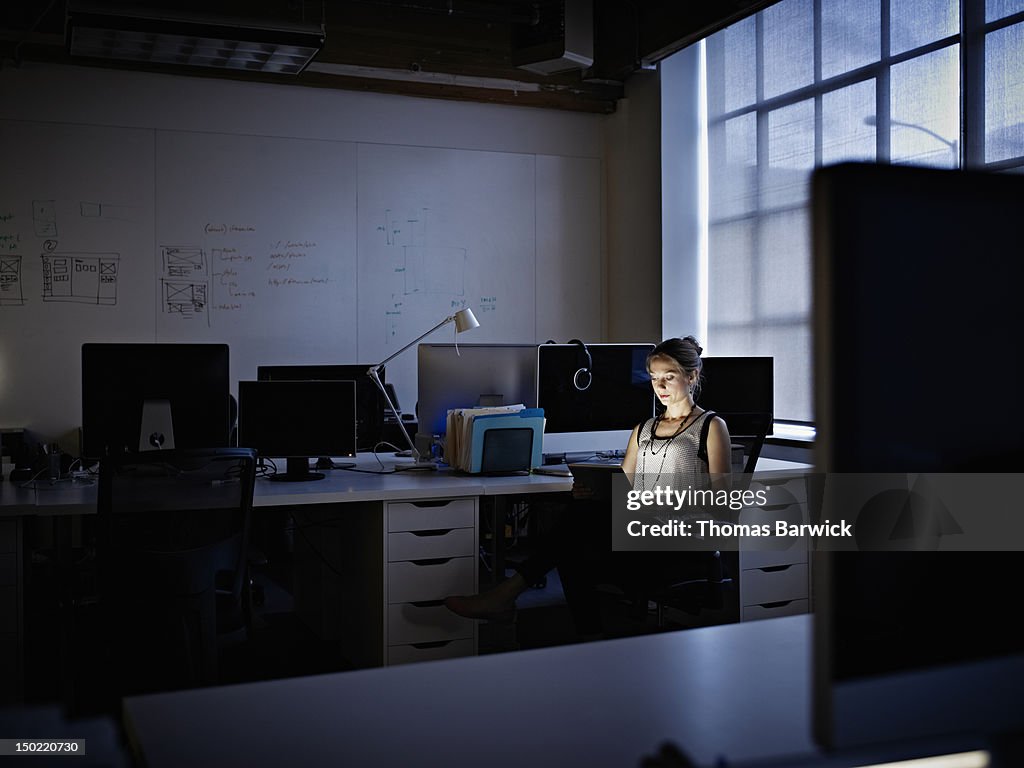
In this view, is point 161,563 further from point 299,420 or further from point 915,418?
point 915,418

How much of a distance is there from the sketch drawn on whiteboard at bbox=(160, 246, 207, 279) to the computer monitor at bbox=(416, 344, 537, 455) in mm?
2248

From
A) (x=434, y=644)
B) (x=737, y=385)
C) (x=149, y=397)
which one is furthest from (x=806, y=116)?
(x=149, y=397)

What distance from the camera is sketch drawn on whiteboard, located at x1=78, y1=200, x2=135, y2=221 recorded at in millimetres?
5430

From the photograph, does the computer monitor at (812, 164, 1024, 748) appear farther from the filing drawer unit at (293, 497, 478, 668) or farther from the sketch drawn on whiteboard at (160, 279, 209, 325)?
the sketch drawn on whiteboard at (160, 279, 209, 325)

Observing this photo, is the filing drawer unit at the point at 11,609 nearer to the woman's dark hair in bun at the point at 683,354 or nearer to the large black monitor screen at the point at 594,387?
the large black monitor screen at the point at 594,387

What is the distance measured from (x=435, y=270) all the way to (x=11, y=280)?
2.46 m

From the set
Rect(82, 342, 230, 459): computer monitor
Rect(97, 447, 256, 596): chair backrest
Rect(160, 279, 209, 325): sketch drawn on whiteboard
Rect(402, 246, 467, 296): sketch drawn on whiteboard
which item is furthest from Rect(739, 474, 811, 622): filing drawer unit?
Rect(160, 279, 209, 325): sketch drawn on whiteboard

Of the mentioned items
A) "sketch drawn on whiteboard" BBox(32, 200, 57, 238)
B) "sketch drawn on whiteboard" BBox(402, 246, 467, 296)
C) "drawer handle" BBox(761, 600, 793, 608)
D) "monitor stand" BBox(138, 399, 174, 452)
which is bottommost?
"drawer handle" BBox(761, 600, 793, 608)

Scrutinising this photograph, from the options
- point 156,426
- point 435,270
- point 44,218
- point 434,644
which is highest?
point 44,218

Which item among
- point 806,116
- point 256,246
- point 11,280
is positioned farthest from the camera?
point 256,246

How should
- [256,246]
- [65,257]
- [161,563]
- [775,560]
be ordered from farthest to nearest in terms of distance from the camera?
1. [256,246]
2. [65,257]
3. [775,560]
4. [161,563]

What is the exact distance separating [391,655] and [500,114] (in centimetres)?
409

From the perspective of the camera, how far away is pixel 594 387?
4.14 m

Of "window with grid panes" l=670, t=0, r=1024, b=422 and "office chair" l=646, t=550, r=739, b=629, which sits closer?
"office chair" l=646, t=550, r=739, b=629
